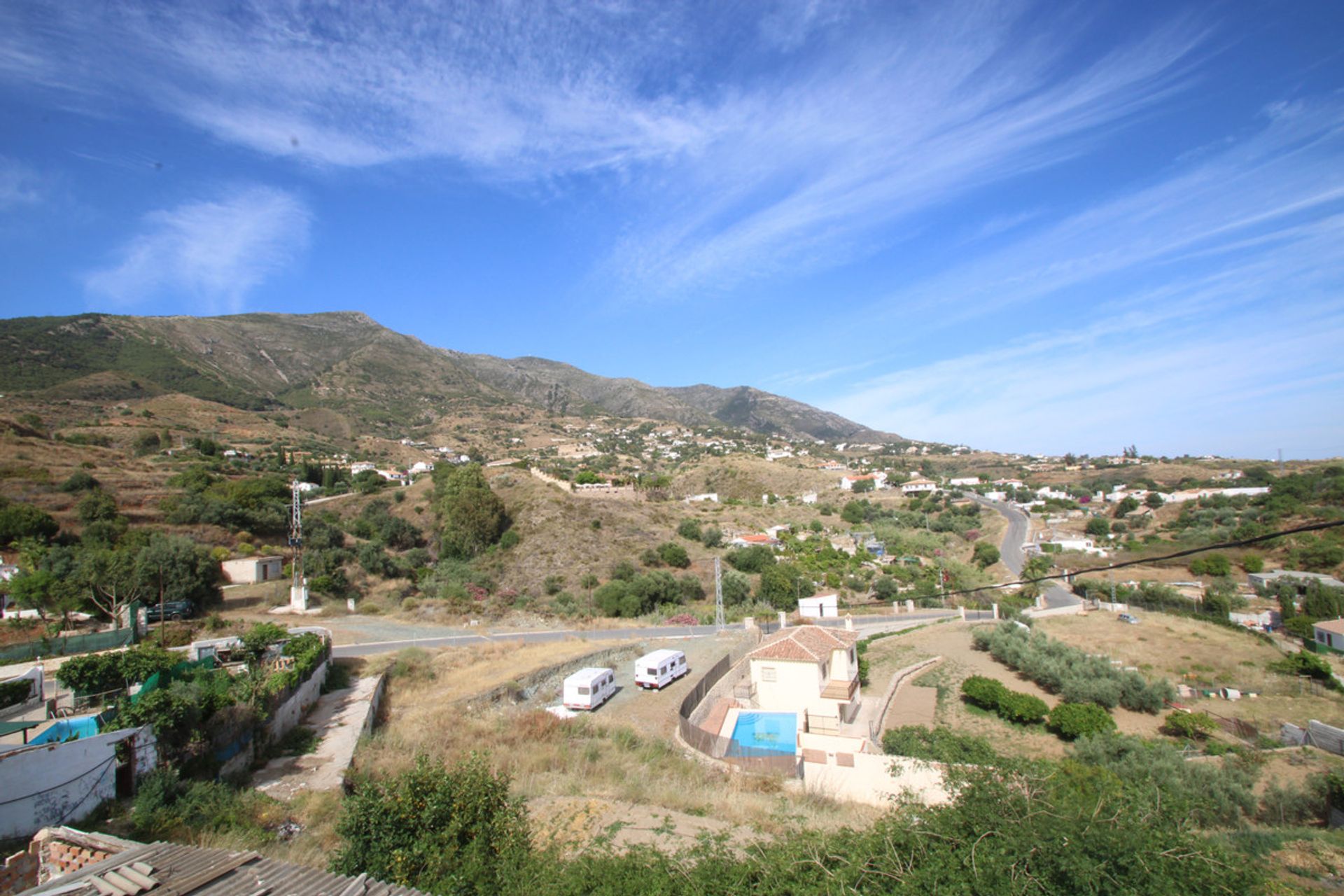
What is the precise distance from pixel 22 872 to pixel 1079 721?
20554 mm

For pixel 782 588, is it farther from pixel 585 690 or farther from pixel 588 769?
pixel 588 769

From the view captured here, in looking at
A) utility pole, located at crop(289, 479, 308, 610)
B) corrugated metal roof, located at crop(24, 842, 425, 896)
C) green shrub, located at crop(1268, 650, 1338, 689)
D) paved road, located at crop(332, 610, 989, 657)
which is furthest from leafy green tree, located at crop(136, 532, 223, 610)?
green shrub, located at crop(1268, 650, 1338, 689)

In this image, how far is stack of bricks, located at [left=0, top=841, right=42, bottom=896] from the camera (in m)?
5.67

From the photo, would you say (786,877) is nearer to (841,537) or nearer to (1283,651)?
(1283,651)

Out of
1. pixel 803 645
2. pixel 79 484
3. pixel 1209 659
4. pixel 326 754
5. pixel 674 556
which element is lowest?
pixel 1209 659

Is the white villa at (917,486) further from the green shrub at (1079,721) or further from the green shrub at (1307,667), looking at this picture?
the green shrub at (1079,721)

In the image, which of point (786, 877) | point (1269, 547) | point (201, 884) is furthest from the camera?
point (1269, 547)

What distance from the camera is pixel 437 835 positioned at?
635cm

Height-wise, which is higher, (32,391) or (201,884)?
(32,391)

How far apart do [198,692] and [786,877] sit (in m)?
9.60

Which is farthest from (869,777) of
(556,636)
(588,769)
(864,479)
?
(864,479)

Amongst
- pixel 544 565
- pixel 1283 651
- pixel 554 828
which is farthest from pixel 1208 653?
pixel 544 565

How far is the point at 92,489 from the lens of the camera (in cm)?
2925

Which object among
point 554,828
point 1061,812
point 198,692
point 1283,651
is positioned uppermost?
point 198,692
